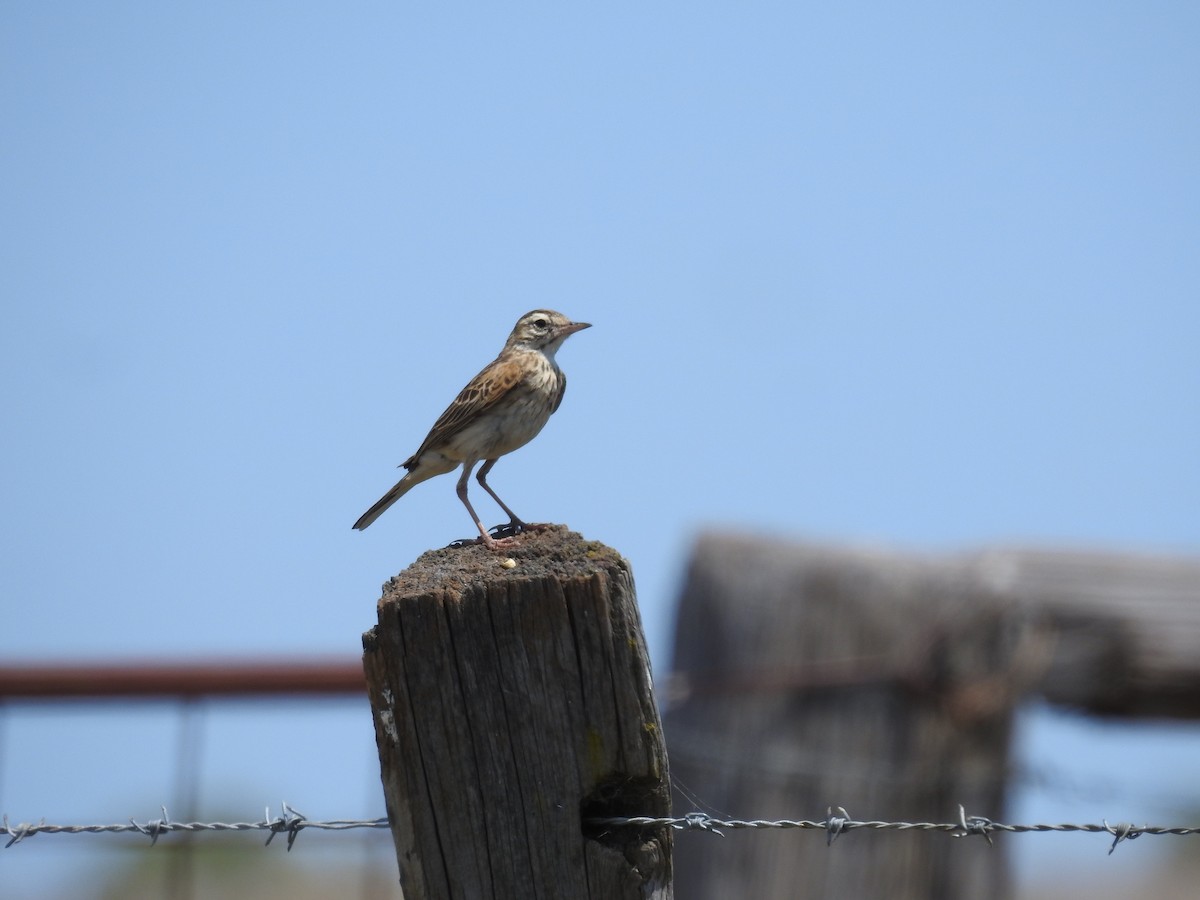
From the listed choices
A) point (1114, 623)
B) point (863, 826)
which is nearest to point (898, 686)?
point (1114, 623)

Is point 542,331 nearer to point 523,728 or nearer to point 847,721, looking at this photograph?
point 847,721

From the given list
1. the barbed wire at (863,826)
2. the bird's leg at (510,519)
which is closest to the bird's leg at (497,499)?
the bird's leg at (510,519)

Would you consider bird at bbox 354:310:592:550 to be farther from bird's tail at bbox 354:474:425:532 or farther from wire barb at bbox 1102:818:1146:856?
wire barb at bbox 1102:818:1146:856

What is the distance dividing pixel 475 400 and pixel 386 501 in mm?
861

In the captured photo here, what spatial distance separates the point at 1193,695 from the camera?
8.13 meters

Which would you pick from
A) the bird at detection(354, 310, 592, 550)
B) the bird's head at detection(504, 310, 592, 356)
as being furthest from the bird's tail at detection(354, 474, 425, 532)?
the bird's head at detection(504, 310, 592, 356)

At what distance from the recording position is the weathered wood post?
3.61 meters

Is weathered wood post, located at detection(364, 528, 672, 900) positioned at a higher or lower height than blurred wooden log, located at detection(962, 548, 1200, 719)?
higher

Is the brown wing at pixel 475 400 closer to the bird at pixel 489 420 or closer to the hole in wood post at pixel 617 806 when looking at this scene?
the bird at pixel 489 420

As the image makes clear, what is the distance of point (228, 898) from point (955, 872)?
12.3 metres

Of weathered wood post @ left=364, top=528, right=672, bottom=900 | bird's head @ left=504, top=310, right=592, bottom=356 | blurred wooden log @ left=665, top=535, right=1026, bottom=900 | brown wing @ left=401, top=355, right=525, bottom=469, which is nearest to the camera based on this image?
weathered wood post @ left=364, top=528, right=672, bottom=900

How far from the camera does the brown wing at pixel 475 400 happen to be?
274 inches

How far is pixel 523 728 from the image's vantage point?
3625mm

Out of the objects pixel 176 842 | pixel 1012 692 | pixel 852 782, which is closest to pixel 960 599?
pixel 1012 692
